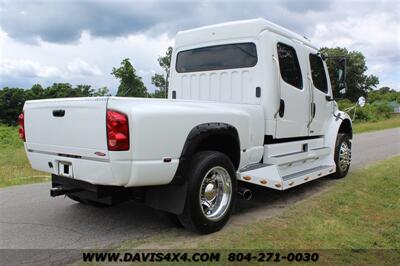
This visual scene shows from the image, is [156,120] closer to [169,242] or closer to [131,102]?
[131,102]

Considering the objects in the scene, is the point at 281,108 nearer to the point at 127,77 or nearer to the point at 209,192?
the point at 209,192

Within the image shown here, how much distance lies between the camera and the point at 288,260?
409 centimetres

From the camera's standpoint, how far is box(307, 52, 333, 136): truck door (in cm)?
729

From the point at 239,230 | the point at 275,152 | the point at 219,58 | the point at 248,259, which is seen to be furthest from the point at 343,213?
the point at 219,58

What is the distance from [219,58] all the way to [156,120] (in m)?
2.61

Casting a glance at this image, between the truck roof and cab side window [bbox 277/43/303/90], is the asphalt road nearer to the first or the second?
cab side window [bbox 277/43/303/90]

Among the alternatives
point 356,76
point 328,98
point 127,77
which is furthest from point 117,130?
point 356,76

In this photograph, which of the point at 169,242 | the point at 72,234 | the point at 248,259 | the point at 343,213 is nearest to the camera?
the point at 248,259

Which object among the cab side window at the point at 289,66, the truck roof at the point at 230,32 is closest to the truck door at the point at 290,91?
the cab side window at the point at 289,66

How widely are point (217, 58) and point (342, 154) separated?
3.51 meters

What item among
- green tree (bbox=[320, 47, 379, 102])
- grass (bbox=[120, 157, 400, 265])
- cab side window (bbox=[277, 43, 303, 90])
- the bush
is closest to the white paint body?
cab side window (bbox=[277, 43, 303, 90])

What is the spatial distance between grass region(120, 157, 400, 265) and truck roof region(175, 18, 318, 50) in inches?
102

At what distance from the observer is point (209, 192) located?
4.92 m

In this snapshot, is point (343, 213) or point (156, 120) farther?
point (343, 213)
